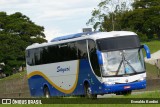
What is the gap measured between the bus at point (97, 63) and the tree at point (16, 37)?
53.2 metres

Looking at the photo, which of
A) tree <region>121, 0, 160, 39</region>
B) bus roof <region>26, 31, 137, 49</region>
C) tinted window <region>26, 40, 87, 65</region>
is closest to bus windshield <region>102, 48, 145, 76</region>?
bus roof <region>26, 31, 137, 49</region>

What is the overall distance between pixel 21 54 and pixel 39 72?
172ft

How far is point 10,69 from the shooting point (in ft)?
288

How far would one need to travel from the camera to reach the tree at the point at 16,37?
87.5 metres

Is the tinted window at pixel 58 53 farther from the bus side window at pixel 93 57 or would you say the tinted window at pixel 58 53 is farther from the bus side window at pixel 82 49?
the bus side window at pixel 93 57

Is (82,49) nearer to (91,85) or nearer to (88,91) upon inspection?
(91,85)

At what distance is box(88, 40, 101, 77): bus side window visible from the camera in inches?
1152

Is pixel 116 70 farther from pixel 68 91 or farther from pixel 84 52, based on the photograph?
pixel 68 91

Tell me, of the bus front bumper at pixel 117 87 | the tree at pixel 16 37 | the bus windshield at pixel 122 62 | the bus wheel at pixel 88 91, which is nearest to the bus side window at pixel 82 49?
the bus wheel at pixel 88 91

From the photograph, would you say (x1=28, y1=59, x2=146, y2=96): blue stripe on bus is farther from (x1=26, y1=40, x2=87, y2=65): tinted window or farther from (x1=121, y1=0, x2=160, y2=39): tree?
(x1=121, y1=0, x2=160, y2=39): tree

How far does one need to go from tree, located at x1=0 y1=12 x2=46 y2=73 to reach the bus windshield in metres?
58.3

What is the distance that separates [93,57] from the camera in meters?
29.6

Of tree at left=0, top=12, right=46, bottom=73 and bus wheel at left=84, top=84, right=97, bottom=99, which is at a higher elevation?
tree at left=0, top=12, right=46, bottom=73

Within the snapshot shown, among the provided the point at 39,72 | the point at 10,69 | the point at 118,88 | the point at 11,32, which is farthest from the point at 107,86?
the point at 11,32
